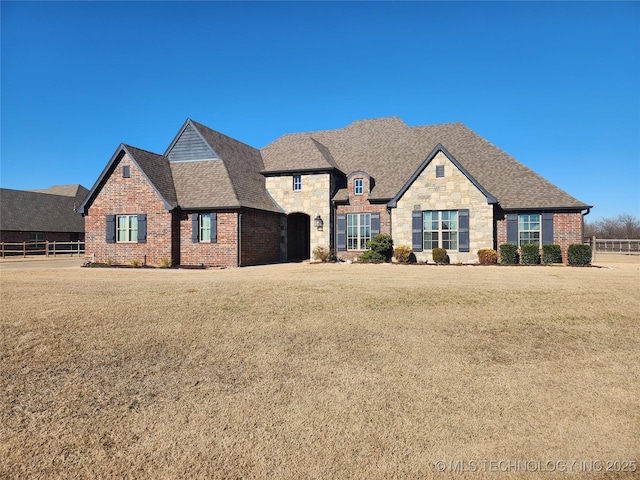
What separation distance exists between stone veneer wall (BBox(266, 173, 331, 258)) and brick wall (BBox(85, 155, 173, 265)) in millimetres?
7319

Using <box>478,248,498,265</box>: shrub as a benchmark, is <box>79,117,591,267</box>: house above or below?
above

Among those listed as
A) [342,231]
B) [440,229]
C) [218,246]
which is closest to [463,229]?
[440,229]

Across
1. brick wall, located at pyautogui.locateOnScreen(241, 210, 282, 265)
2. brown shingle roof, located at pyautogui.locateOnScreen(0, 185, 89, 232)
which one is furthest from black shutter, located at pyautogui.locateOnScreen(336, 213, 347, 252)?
brown shingle roof, located at pyautogui.locateOnScreen(0, 185, 89, 232)

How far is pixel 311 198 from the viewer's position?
84.7 feet

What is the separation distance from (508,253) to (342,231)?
30.6 ft

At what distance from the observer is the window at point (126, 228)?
22750 millimetres

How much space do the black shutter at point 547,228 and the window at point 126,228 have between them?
2195 centimetres

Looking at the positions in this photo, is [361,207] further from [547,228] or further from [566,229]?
[566,229]

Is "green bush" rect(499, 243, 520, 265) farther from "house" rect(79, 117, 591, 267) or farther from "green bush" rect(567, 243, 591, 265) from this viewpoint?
"green bush" rect(567, 243, 591, 265)

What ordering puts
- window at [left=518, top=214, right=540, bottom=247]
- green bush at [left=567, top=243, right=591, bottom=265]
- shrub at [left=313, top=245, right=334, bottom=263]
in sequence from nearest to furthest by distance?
green bush at [left=567, top=243, right=591, bottom=265]
window at [left=518, top=214, right=540, bottom=247]
shrub at [left=313, top=245, right=334, bottom=263]

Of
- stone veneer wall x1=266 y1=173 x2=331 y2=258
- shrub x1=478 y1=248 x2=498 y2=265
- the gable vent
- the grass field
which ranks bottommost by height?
the grass field

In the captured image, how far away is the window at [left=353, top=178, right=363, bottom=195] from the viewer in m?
25.3

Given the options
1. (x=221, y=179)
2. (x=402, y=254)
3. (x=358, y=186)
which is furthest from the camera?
(x=358, y=186)

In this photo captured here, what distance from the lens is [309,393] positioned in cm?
572
